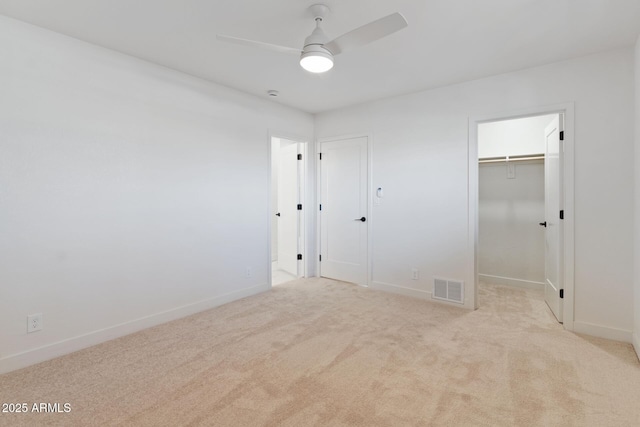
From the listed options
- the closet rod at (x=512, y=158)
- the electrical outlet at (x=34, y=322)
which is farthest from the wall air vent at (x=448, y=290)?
the electrical outlet at (x=34, y=322)

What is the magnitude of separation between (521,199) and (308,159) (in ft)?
10.1

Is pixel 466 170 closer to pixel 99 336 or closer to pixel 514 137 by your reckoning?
pixel 514 137

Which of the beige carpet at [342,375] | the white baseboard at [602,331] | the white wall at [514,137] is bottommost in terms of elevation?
the beige carpet at [342,375]

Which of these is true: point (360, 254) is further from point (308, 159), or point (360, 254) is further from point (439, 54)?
point (439, 54)

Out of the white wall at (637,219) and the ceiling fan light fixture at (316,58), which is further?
the white wall at (637,219)

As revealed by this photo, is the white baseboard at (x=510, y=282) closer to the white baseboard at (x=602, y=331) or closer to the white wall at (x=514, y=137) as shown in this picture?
the white baseboard at (x=602, y=331)

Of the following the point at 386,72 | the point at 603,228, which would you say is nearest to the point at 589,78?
the point at 603,228

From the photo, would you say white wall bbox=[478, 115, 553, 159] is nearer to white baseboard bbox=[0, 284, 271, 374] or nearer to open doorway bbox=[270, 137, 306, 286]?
open doorway bbox=[270, 137, 306, 286]

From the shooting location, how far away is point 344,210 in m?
4.77

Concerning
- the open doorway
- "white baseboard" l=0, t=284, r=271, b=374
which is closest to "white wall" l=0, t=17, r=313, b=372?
"white baseboard" l=0, t=284, r=271, b=374

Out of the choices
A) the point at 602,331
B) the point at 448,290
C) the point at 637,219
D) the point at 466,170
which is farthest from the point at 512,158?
the point at 602,331

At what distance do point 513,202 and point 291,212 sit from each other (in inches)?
128

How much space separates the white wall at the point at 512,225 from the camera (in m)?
4.39

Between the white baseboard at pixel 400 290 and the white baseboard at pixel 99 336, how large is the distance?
1.88 m
